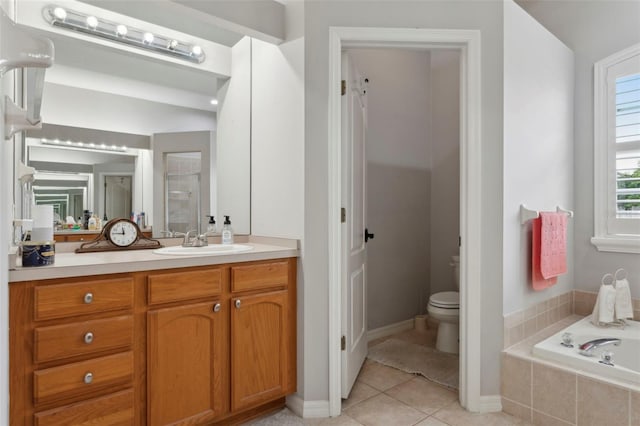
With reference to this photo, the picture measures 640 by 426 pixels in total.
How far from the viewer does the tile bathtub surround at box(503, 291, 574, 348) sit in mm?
2217

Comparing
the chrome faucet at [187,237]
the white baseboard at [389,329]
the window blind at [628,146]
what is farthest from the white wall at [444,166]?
the chrome faucet at [187,237]

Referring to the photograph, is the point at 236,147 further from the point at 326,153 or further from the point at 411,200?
the point at 411,200

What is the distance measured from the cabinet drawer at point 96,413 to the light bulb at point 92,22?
6.04ft

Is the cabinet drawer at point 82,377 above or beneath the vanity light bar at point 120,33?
beneath

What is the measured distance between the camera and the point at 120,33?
7.06 ft

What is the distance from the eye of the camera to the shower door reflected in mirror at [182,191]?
7.68ft

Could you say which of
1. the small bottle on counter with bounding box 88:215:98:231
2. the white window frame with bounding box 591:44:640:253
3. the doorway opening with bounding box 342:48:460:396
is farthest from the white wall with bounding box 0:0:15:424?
→ the white window frame with bounding box 591:44:640:253

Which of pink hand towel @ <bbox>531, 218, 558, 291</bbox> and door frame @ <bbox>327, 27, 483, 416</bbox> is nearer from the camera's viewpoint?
door frame @ <bbox>327, 27, 483, 416</bbox>

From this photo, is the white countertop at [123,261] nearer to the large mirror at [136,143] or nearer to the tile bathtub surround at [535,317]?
the large mirror at [136,143]

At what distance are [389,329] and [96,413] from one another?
7.86 feet

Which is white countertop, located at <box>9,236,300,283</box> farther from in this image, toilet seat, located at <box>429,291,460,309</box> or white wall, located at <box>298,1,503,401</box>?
toilet seat, located at <box>429,291,460,309</box>

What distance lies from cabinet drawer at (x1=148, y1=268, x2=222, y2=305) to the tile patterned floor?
0.80 meters

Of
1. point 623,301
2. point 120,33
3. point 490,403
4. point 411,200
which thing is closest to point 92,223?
point 120,33

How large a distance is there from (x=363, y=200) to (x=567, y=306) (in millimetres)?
1739
